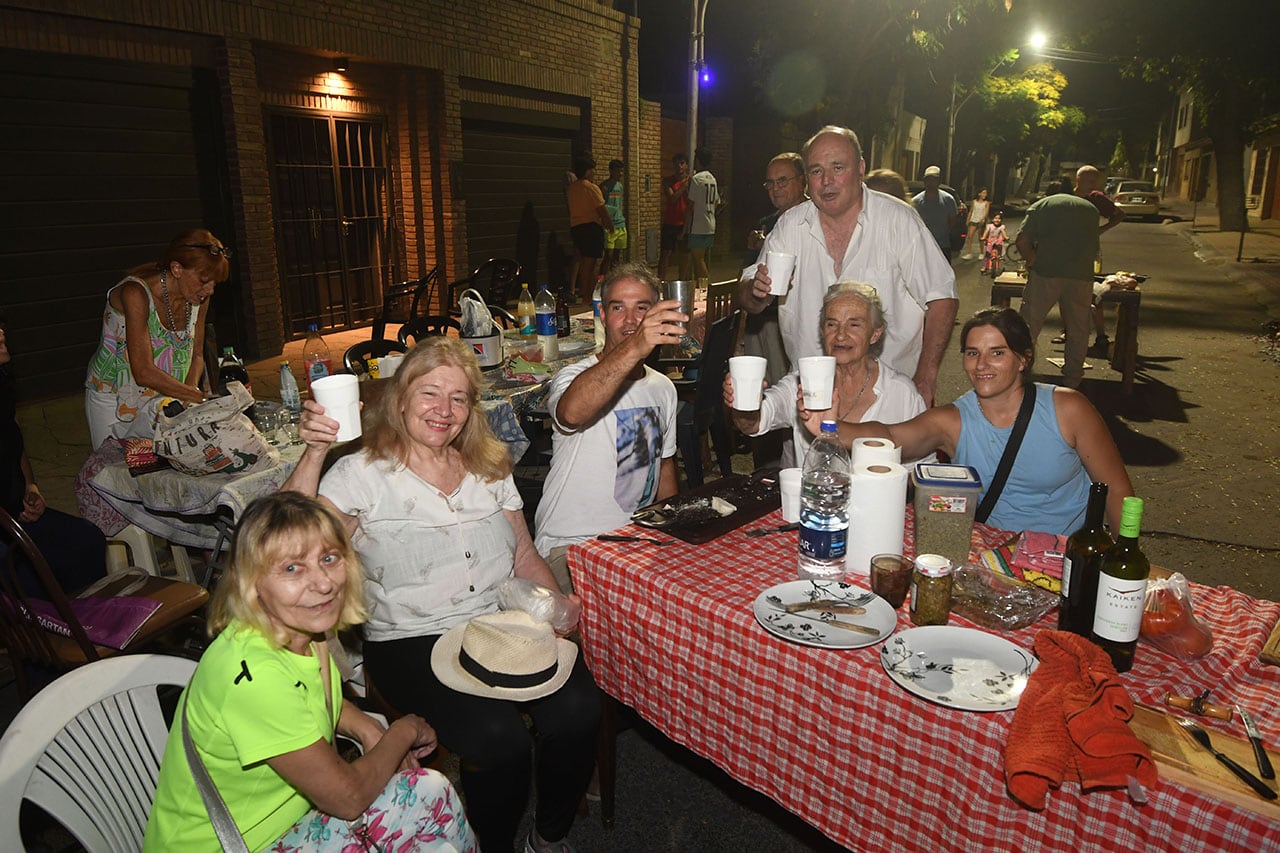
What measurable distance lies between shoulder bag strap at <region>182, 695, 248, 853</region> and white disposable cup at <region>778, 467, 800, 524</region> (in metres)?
1.64

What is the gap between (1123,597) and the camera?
68.9 inches

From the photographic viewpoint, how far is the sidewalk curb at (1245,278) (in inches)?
551

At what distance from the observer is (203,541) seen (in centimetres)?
A: 362

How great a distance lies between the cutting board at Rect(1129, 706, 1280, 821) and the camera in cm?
142

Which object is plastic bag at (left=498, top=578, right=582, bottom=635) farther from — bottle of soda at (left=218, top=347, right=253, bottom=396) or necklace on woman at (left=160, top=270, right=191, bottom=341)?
necklace on woman at (left=160, top=270, right=191, bottom=341)

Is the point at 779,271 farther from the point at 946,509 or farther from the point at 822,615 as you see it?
the point at 822,615

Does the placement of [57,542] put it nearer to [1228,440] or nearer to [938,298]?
[938,298]

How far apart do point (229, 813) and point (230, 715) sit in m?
0.22

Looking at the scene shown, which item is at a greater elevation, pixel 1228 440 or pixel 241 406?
pixel 241 406

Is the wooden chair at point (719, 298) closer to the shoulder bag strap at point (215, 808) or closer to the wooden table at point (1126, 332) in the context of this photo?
the wooden table at point (1126, 332)

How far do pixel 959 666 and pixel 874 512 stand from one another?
460 millimetres

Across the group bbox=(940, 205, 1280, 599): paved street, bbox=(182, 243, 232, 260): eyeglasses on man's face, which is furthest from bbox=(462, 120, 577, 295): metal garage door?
bbox=(182, 243, 232, 260): eyeglasses on man's face

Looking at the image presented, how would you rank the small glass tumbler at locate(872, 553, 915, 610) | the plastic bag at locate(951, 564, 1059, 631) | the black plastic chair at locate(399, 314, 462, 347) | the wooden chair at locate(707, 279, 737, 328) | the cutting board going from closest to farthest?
the cutting board < the plastic bag at locate(951, 564, 1059, 631) < the small glass tumbler at locate(872, 553, 915, 610) < the black plastic chair at locate(399, 314, 462, 347) < the wooden chair at locate(707, 279, 737, 328)

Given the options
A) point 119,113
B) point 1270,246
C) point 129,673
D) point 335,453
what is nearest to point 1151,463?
point 335,453
